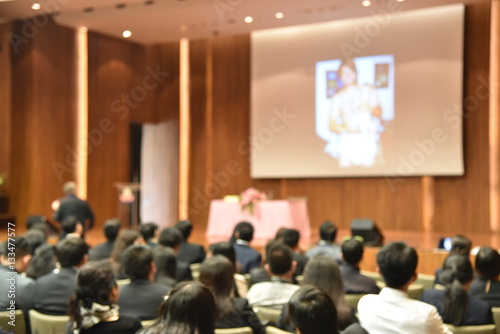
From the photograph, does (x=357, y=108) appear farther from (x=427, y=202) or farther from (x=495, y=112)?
(x=495, y=112)

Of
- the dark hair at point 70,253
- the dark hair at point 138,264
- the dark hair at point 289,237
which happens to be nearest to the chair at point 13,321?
the dark hair at point 70,253

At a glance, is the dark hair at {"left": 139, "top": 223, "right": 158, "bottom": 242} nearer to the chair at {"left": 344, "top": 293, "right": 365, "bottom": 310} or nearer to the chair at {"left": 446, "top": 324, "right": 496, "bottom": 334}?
the chair at {"left": 344, "top": 293, "right": 365, "bottom": 310}

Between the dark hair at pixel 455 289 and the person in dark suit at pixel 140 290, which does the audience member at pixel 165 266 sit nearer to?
the person in dark suit at pixel 140 290

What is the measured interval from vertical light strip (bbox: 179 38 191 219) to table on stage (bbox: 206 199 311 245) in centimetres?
326

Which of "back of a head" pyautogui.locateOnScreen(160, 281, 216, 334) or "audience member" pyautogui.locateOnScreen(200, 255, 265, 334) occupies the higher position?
"back of a head" pyautogui.locateOnScreen(160, 281, 216, 334)

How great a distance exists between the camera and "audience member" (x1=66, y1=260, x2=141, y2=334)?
237 centimetres

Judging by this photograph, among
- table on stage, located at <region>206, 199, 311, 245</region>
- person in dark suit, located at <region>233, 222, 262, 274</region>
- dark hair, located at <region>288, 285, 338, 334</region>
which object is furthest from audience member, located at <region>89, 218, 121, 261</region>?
dark hair, located at <region>288, 285, 338, 334</region>

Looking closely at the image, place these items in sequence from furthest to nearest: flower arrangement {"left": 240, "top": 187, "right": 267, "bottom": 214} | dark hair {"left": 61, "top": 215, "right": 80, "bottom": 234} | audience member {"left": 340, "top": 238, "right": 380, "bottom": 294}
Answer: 1. flower arrangement {"left": 240, "top": 187, "right": 267, "bottom": 214}
2. dark hair {"left": 61, "top": 215, "right": 80, "bottom": 234}
3. audience member {"left": 340, "top": 238, "right": 380, "bottom": 294}

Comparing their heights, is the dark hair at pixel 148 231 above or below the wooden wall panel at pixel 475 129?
below

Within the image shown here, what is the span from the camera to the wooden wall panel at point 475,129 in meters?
9.81

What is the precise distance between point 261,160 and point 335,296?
28.0 ft

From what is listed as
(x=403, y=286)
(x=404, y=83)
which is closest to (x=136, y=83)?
(x=404, y=83)

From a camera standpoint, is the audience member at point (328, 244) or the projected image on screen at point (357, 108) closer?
the audience member at point (328, 244)

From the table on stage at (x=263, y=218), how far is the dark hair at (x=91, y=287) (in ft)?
19.5
